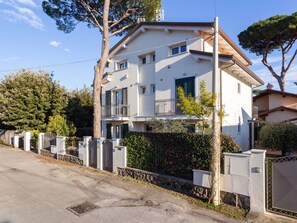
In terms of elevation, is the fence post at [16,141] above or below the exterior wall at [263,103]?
below

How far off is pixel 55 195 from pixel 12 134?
Answer: 1439 cm

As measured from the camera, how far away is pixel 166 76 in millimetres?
15570

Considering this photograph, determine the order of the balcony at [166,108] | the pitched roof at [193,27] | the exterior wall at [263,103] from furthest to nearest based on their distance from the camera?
1. the exterior wall at [263,103]
2. the balcony at [166,108]
3. the pitched roof at [193,27]

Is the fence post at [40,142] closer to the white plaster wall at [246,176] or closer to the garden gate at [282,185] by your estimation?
the white plaster wall at [246,176]

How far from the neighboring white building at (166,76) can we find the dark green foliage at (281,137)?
2172 mm

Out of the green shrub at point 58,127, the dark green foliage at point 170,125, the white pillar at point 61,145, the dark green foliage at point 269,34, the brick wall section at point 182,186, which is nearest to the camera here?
the brick wall section at point 182,186

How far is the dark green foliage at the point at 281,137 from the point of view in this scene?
41.4ft

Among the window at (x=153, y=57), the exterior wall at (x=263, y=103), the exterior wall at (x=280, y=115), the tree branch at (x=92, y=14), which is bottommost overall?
the exterior wall at (x=280, y=115)

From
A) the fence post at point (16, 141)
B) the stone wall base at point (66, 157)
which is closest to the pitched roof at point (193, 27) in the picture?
the stone wall base at point (66, 157)

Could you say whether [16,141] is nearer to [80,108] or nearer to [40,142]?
[40,142]

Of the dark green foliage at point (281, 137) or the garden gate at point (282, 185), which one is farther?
the dark green foliage at point (281, 137)

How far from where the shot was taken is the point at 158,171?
8.57m

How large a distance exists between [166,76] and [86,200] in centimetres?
1053

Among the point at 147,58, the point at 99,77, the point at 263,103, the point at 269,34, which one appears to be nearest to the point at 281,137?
the point at 147,58
